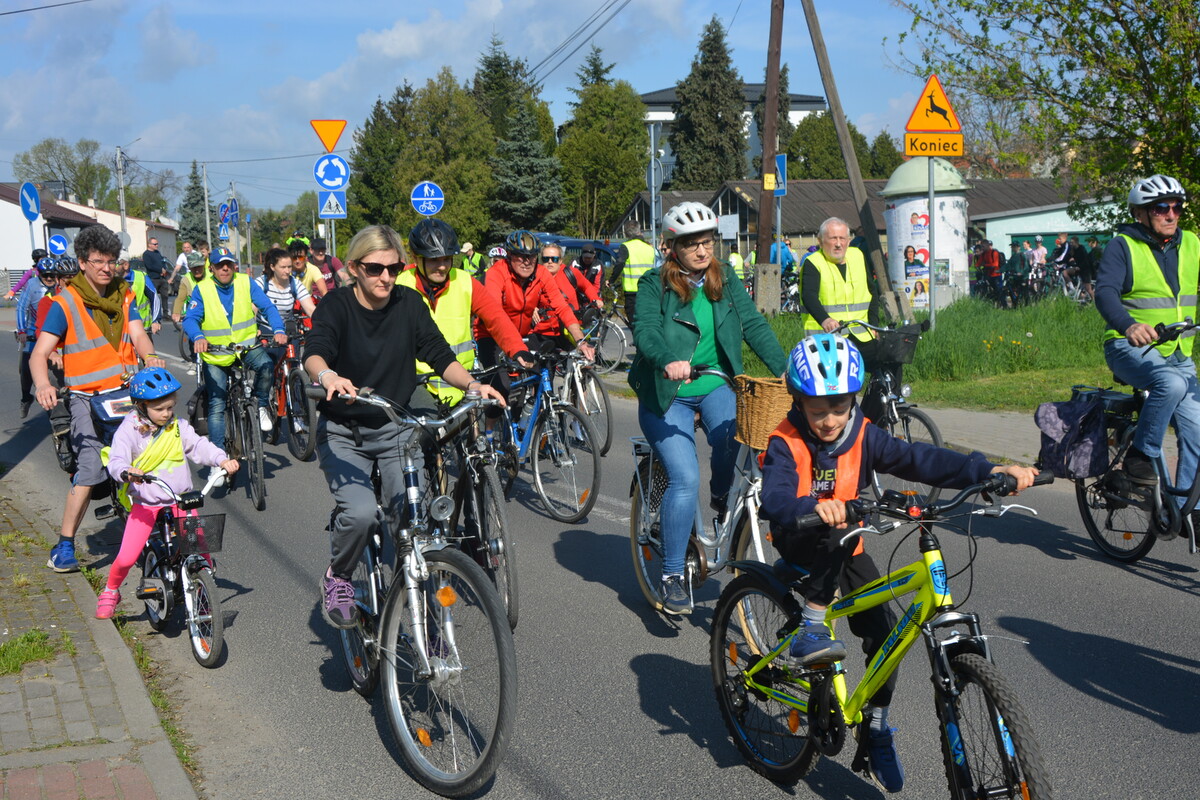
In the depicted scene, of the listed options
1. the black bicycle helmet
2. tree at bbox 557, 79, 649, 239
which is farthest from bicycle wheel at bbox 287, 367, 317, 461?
tree at bbox 557, 79, 649, 239

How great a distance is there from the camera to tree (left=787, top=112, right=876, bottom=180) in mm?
89750

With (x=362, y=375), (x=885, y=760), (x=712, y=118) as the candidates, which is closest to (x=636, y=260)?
(x=362, y=375)

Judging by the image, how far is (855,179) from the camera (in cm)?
1688

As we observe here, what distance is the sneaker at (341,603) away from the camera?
4.74 meters

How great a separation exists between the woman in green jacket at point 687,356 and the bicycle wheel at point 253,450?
451 centimetres

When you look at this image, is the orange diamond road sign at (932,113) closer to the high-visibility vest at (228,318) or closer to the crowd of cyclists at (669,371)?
the crowd of cyclists at (669,371)

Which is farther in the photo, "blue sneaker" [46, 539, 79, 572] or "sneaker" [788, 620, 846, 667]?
"blue sneaker" [46, 539, 79, 572]

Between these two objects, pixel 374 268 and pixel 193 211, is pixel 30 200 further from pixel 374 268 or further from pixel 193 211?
pixel 193 211

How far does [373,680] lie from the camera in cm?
488

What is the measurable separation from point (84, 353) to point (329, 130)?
1066cm

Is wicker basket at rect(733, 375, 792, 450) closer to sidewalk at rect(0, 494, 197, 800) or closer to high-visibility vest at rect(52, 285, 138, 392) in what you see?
sidewalk at rect(0, 494, 197, 800)

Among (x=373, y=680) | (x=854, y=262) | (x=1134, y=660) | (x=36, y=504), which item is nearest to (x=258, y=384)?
(x=36, y=504)

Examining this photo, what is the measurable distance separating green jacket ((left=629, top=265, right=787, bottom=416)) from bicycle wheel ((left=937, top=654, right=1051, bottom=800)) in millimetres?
2465

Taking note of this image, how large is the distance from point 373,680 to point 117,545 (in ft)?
12.6
